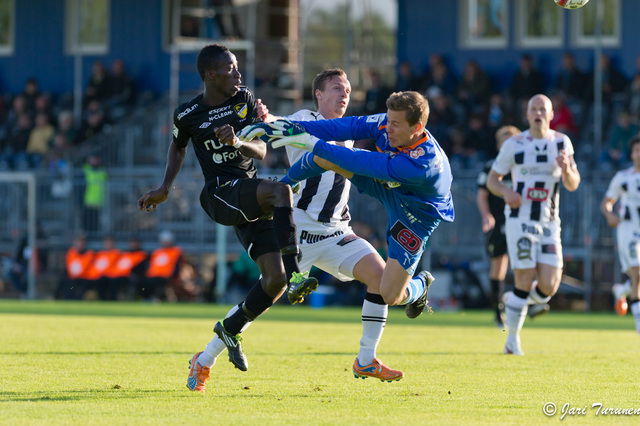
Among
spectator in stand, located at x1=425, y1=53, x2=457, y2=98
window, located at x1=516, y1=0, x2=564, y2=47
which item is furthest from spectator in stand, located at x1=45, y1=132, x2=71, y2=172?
window, located at x1=516, y1=0, x2=564, y2=47

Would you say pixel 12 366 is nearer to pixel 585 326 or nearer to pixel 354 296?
pixel 585 326

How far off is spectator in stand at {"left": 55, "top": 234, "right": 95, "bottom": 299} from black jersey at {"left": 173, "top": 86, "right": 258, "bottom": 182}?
14349mm

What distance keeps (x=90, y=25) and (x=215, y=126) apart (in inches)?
931

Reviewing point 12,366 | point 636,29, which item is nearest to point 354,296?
point 636,29

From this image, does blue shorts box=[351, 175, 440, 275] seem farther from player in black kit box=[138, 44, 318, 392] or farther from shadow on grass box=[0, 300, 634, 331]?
shadow on grass box=[0, 300, 634, 331]

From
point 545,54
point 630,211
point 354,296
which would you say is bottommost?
point 354,296

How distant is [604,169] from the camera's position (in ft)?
65.6

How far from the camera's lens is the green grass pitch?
6.34 meters

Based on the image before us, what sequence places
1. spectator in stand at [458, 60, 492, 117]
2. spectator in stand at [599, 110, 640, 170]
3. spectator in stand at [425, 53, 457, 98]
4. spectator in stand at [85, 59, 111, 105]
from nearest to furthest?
spectator in stand at [599, 110, 640, 170], spectator in stand at [458, 60, 492, 117], spectator in stand at [425, 53, 457, 98], spectator in stand at [85, 59, 111, 105]

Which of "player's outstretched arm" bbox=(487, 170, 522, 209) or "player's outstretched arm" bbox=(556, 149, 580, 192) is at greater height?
"player's outstretched arm" bbox=(556, 149, 580, 192)

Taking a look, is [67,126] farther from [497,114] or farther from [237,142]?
[237,142]

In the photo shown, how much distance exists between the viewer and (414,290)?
313 inches

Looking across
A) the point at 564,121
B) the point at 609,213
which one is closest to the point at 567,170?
the point at 609,213

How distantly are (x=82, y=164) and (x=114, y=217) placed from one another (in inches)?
103
